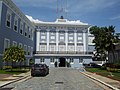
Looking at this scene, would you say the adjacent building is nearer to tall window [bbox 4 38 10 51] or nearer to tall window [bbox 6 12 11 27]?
tall window [bbox 6 12 11 27]

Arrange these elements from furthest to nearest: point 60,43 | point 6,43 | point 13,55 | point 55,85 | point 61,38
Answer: point 61,38 → point 60,43 → point 6,43 → point 13,55 → point 55,85

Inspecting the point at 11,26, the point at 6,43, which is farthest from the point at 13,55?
the point at 11,26

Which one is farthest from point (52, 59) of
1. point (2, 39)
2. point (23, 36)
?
point (2, 39)

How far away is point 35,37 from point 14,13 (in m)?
25.2

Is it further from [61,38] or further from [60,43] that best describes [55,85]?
[61,38]

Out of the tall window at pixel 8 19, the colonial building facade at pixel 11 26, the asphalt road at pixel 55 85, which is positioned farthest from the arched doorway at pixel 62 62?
the asphalt road at pixel 55 85

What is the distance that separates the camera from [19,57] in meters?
27.5

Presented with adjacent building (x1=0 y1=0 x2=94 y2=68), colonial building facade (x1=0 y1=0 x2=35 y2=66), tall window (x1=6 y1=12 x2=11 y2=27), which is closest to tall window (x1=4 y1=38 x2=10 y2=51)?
colonial building facade (x1=0 y1=0 x2=35 y2=66)

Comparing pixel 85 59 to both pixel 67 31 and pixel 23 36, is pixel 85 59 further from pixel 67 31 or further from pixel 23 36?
pixel 23 36

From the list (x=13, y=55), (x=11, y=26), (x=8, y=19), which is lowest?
(x=13, y=55)

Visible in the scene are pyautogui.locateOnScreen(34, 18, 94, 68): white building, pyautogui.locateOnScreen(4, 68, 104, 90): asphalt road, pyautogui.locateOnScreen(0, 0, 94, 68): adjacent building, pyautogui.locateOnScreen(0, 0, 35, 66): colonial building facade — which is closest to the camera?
pyautogui.locateOnScreen(4, 68, 104, 90): asphalt road

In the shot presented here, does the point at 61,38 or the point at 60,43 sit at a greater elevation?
the point at 61,38

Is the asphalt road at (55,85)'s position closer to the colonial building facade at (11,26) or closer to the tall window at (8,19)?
the colonial building facade at (11,26)

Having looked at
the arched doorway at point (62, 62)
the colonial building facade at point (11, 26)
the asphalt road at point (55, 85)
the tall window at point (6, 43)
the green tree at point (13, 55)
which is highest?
the colonial building facade at point (11, 26)
